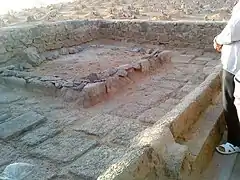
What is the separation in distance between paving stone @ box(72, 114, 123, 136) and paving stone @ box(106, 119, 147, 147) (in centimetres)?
8

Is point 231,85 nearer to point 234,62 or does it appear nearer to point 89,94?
point 234,62

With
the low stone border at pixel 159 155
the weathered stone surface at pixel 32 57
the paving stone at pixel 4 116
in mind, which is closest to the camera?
the low stone border at pixel 159 155

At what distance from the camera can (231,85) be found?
2.65m

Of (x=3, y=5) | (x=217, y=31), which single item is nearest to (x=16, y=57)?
(x=217, y=31)

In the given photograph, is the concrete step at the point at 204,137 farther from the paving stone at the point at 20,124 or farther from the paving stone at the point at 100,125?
the paving stone at the point at 20,124

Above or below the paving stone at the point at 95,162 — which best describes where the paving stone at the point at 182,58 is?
below

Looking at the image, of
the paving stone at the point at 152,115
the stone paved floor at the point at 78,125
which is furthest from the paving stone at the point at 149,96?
the paving stone at the point at 152,115

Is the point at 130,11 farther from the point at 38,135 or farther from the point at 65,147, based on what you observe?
the point at 65,147

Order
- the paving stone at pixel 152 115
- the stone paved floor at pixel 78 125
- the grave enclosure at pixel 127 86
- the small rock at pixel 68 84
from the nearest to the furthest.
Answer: the grave enclosure at pixel 127 86, the stone paved floor at pixel 78 125, the paving stone at pixel 152 115, the small rock at pixel 68 84

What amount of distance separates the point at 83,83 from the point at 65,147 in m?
1.52

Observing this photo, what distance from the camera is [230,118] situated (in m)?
2.76

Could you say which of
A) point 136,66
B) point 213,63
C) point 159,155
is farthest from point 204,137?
point 213,63

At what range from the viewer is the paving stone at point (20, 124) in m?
3.46

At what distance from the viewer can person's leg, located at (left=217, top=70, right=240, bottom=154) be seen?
2.68 meters
